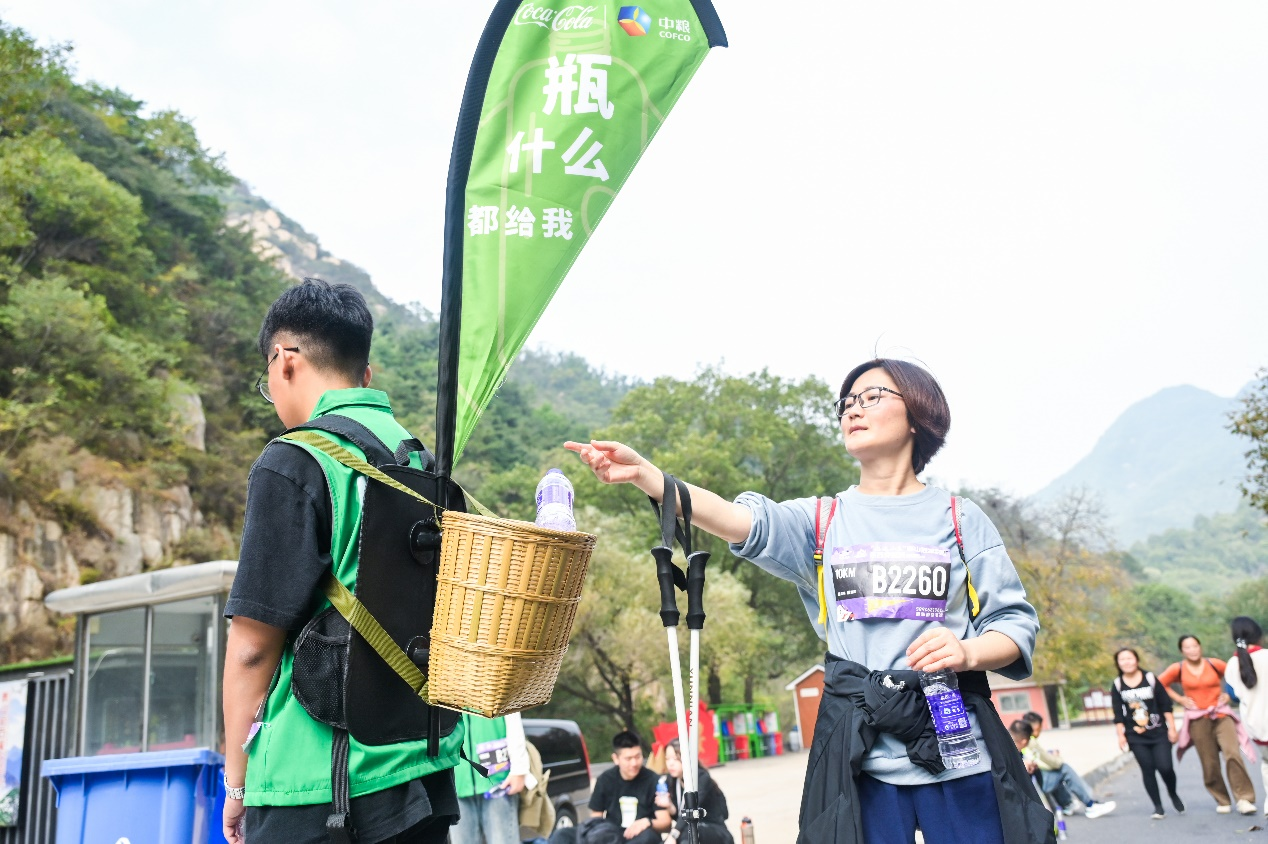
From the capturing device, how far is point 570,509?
249cm

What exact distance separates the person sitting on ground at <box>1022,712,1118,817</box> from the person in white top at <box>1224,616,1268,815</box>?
1914mm

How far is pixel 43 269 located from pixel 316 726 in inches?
1211

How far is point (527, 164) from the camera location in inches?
119

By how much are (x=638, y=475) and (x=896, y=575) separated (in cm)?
73

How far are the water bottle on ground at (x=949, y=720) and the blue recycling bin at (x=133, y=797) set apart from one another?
413 cm

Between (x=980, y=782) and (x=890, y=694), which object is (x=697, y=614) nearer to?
(x=890, y=694)

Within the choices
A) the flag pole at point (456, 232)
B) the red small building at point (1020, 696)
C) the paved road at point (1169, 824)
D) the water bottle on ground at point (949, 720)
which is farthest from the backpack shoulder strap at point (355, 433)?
the red small building at point (1020, 696)

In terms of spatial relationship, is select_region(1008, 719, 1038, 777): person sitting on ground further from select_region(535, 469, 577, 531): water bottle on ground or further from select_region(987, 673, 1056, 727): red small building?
select_region(987, 673, 1056, 727): red small building

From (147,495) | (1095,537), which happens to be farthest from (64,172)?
(1095,537)

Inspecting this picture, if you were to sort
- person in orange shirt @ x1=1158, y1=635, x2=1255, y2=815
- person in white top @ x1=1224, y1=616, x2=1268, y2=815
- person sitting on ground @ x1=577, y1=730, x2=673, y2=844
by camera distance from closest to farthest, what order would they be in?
person sitting on ground @ x1=577, y1=730, x2=673, y2=844 < person in white top @ x1=1224, y1=616, x2=1268, y2=815 < person in orange shirt @ x1=1158, y1=635, x2=1255, y2=815

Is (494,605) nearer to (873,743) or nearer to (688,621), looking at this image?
(688,621)

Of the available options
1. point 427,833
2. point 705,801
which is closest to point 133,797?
point 427,833

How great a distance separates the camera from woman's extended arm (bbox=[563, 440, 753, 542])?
2.52 m

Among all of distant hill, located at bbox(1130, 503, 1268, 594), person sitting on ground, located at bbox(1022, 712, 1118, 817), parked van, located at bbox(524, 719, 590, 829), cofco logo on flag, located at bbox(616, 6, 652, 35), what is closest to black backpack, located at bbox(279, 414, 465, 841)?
cofco logo on flag, located at bbox(616, 6, 652, 35)
